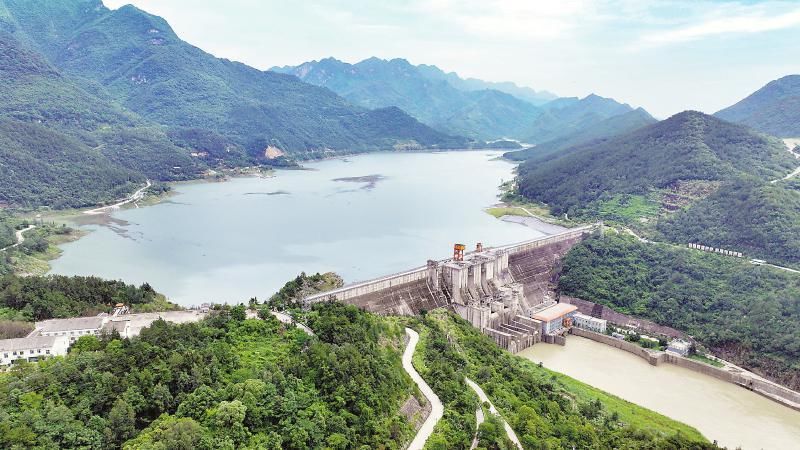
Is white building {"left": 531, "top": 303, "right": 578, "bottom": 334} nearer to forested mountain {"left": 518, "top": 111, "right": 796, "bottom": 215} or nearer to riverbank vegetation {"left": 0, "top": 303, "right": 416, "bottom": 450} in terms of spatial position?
riverbank vegetation {"left": 0, "top": 303, "right": 416, "bottom": 450}

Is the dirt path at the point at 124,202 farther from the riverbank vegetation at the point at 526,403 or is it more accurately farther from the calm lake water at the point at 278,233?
the riverbank vegetation at the point at 526,403

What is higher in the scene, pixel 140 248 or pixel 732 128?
pixel 732 128

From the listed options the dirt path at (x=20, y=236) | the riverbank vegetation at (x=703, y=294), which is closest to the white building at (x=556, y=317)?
the riverbank vegetation at (x=703, y=294)

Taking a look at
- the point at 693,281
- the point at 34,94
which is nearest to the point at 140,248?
the point at 693,281

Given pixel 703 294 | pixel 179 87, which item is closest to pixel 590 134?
pixel 703 294

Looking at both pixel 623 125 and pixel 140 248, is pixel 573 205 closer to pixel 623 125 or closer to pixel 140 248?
pixel 140 248

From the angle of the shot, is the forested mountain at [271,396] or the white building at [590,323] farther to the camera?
the white building at [590,323]

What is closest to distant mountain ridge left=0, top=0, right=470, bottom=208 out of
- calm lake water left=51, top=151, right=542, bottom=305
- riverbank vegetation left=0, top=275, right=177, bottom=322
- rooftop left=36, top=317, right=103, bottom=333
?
calm lake water left=51, top=151, right=542, bottom=305
